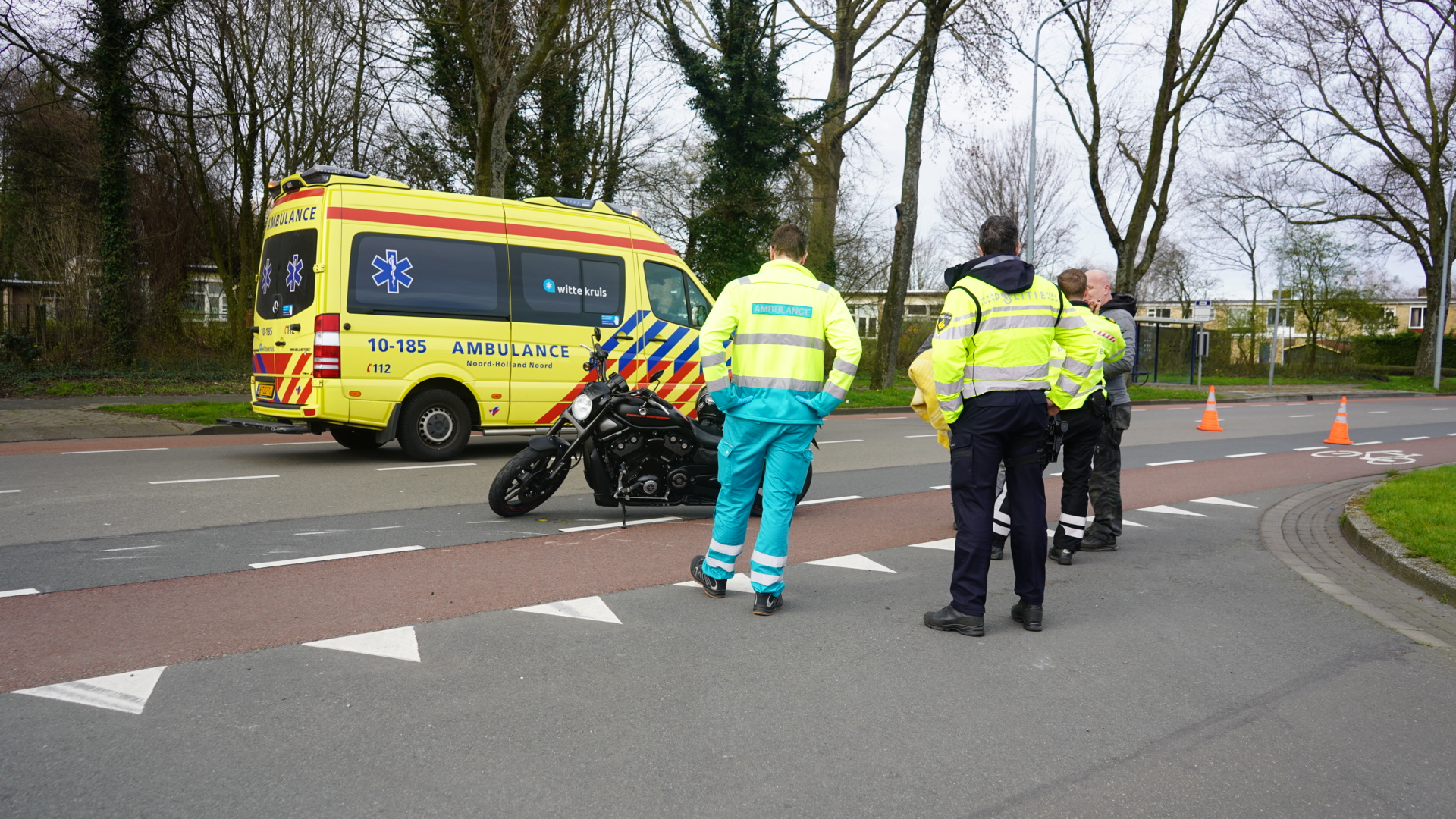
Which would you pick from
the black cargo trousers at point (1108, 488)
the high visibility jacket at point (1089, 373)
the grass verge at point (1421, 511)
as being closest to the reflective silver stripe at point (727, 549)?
the high visibility jacket at point (1089, 373)

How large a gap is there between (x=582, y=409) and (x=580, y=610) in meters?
2.27

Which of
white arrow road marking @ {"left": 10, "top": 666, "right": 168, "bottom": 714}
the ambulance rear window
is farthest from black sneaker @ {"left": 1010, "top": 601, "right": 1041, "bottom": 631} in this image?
the ambulance rear window

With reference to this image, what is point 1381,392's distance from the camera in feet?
104

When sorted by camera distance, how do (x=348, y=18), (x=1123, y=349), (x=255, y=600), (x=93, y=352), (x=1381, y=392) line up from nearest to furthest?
(x=255, y=600) < (x=1123, y=349) < (x=93, y=352) < (x=348, y=18) < (x=1381, y=392)

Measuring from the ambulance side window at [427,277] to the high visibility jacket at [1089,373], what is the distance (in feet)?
21.2

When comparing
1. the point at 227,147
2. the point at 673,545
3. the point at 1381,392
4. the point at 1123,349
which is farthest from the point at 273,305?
the point at 1381,392

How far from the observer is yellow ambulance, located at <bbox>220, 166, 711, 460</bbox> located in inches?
380

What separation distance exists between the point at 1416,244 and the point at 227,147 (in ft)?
130

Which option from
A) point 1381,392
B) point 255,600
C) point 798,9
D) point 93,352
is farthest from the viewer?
point 1381,392

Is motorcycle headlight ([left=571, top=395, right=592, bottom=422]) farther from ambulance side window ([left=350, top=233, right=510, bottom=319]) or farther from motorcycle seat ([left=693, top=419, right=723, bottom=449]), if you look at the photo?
ambulance side window ([left=350, top=233, right=510, bottom=319])

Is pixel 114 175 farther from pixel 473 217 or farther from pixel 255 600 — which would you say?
pixel 255 600

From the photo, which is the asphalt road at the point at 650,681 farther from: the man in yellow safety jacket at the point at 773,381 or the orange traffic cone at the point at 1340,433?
the orange traffic cone at the point at 1340,433

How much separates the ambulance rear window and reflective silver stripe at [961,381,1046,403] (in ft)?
23.8

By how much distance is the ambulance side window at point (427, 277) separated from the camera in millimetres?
9758
